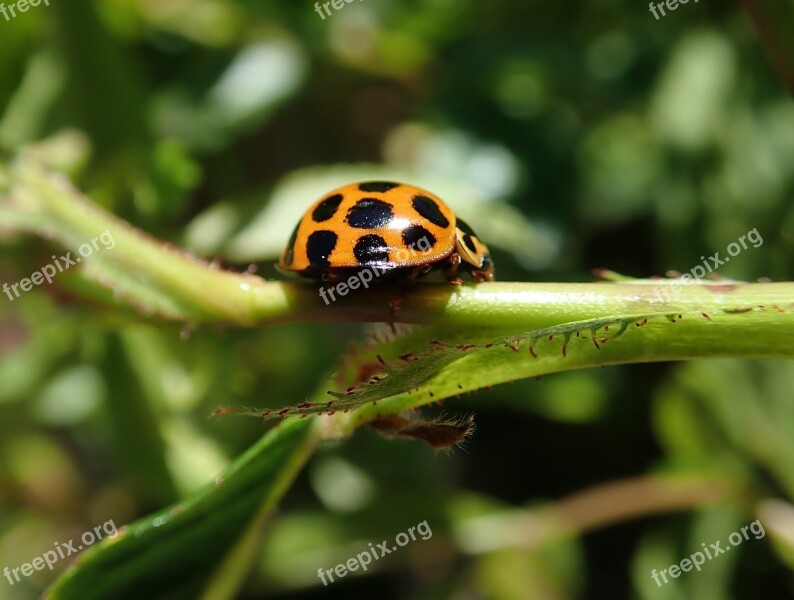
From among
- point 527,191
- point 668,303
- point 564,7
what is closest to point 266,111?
point 527,191

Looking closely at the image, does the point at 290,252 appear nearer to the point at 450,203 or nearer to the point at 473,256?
the point at 473,256

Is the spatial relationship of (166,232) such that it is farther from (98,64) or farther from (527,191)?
(527,191)

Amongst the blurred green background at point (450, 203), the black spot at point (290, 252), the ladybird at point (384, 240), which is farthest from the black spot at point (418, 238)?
the blurred green background at point (450, 203)

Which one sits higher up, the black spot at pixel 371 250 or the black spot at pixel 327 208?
the black spot at pixel 327 208

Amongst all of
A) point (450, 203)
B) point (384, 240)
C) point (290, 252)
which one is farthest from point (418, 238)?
point (450, 203)

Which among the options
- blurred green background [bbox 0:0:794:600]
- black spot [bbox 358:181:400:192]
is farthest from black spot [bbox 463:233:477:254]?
blurred green background [bbox 0:0:794:600]

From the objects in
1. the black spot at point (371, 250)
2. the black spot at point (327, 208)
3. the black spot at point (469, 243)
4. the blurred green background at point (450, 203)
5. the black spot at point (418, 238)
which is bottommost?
the blurred green background at point (450, 203)

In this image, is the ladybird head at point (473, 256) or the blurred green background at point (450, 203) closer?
the ladybird head at point (473, 256)

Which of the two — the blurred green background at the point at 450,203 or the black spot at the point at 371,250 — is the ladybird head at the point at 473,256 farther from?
the blurred green background at the point at 450,203
